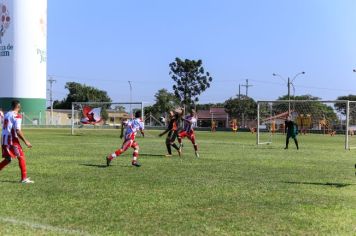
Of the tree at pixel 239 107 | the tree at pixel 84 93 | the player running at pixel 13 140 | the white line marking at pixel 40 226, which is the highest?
the tree at pixel 84 93

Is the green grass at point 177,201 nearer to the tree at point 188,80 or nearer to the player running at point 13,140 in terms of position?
the player running at point 13,140

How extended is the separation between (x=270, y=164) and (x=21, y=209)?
11251 mm

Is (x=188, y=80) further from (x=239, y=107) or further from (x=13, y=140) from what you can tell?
(x=13, y=140)

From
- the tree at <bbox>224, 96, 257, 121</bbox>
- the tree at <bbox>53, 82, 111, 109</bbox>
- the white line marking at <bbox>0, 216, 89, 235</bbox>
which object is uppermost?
the tree at <bbox>53, 82, 111, 109</bbox>

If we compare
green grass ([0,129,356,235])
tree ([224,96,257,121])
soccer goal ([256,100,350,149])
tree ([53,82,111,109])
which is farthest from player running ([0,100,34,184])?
tree ([53,82,111,109])

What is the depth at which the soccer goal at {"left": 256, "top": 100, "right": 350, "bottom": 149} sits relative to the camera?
4266 centimetres

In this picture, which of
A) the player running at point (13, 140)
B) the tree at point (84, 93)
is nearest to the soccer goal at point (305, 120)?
the player running at point (13, 140)

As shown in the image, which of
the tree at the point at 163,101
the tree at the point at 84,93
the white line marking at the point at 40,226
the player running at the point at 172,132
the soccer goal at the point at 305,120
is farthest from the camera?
the tree at the point at 84,93

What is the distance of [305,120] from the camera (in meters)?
47.5

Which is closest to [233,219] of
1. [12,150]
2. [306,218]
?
[306,218]

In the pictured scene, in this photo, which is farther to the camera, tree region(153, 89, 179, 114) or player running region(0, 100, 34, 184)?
tree region(153, 89, 179, 114)

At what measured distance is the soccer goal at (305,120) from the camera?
42.7m

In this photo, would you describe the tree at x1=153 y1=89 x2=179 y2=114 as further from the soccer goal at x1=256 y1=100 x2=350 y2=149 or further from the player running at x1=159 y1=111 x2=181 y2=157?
the player running at x1=159 y1=111 x2=181 y2=157

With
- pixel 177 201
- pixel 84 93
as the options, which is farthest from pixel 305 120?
pixel 84 93
